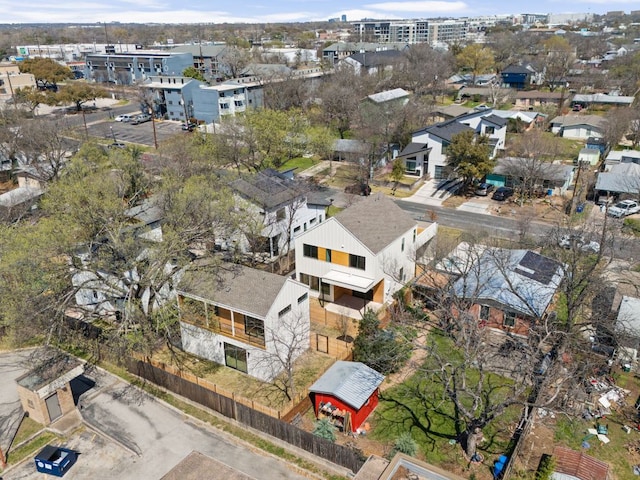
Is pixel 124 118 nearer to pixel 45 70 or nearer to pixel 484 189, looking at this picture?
pixel 45 70

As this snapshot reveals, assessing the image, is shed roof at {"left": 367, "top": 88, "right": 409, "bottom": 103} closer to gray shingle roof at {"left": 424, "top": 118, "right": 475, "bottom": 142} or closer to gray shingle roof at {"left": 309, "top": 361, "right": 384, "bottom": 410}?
gray shingle roof at {"left": 424, "top": 118, "right": 475, "bottom": 142}

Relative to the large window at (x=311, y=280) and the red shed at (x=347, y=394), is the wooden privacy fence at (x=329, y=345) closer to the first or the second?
the red shed at (x=347, y=394)

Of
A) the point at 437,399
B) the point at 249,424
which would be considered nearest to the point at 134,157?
the point at 249,424

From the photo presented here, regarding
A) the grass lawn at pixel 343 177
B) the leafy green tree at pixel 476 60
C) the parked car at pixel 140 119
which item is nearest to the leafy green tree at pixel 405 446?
the grass lawn at pixel 343 177

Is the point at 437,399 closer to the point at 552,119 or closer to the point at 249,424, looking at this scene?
the point at 249,424

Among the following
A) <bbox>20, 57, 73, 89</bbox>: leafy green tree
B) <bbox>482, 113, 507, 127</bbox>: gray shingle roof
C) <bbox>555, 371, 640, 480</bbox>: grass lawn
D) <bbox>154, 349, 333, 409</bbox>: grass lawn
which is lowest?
<bbox>154, 349, 333, 409</bbox>: grass lawn

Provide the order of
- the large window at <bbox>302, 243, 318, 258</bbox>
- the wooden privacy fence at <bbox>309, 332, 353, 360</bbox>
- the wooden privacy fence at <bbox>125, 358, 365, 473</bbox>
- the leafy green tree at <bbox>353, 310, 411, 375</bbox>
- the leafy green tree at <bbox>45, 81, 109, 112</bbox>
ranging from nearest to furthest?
the wooden privacy fence at <bbox>125, 358, 365, 473</bbox>
the leafy green tree at <bbox>353, 310, 411, 375</bbox>
the wooden privacy fence at <bbox>309, 332, 353, 360</bbox>
the large window at <bbox>302, 243, 318, 258</bbox>
the leafy green tree at <bbox>45, 81, 109, 112</bbox>

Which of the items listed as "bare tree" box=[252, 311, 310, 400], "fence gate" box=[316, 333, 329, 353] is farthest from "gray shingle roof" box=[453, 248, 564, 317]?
"bare tree" box=[252, 311, 310, 400]
